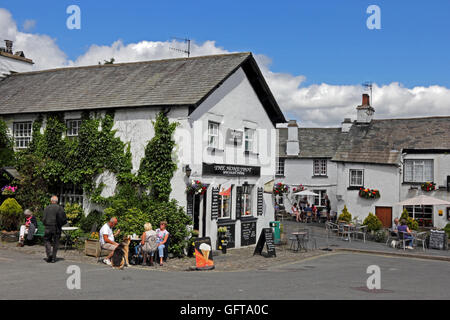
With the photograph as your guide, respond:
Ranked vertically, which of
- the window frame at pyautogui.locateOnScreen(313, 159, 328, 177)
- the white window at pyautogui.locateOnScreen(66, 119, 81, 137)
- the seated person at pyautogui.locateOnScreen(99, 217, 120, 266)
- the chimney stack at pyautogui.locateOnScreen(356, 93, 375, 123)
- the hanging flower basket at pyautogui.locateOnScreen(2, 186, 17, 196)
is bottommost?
the seated person at pyautogui.locateOnScreen(99, 217, 120, 266)

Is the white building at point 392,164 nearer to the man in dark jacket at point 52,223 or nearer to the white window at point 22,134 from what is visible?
the white window at point 22,134

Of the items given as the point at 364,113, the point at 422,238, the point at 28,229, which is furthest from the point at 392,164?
the point at 28,229

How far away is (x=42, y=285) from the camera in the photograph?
11336 millimetres

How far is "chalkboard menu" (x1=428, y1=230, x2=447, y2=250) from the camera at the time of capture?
24516 mm

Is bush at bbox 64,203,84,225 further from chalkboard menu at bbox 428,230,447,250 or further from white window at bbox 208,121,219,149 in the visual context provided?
chalkboard menu at bbox 428,230,447,250

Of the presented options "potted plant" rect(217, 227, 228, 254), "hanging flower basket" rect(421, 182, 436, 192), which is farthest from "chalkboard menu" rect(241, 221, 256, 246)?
"hanging flower basket" rect(421, 182, 436, 192)

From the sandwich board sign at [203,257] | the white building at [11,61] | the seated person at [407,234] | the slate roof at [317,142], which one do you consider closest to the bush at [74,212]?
the sandwich board sign at [203,257]

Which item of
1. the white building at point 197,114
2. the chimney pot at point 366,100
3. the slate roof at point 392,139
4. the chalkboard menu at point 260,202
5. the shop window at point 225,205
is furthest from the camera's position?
the chimney pot at point 366,100

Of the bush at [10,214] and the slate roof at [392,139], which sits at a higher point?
the slate roof at [392,139]

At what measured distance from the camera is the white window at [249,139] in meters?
23.2

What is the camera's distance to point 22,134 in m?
22.7

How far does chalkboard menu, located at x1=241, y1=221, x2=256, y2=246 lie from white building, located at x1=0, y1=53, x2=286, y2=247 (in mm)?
45

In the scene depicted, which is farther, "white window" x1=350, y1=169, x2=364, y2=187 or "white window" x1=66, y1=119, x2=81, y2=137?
"white window" x1=350, y1=169, x2=364, y2=187

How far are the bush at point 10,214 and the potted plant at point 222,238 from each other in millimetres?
7859
